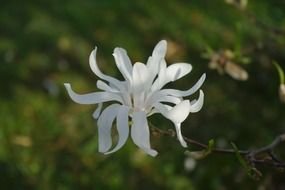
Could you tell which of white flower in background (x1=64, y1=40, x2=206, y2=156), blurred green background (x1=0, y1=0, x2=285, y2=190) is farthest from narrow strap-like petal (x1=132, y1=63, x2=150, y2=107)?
blurred green background (x1=0, y1=0, x2=285, y2=190)

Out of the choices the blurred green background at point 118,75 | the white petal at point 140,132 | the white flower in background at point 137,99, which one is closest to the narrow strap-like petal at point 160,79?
the white flower in background at point 137,99

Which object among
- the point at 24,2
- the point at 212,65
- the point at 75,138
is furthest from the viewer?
the point at 24,2

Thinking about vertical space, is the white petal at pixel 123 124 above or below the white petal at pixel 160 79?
below

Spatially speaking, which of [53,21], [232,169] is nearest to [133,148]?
[232,169]

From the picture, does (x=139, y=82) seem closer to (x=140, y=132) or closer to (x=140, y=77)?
(x=140, y=77)

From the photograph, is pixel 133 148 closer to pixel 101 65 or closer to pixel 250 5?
pixel 101 65

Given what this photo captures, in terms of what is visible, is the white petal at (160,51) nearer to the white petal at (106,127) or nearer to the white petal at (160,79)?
the white petal at (160,79)

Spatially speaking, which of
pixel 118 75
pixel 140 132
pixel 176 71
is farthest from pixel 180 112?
pixel 118 75

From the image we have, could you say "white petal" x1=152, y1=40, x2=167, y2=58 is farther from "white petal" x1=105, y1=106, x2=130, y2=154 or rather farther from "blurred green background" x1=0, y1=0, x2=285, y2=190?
"blurred green background" x1=0, y1=0, x2=285, y2=190

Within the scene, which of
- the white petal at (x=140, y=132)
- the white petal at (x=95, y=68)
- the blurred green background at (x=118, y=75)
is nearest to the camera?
the white petal at (x=140, y=132)
